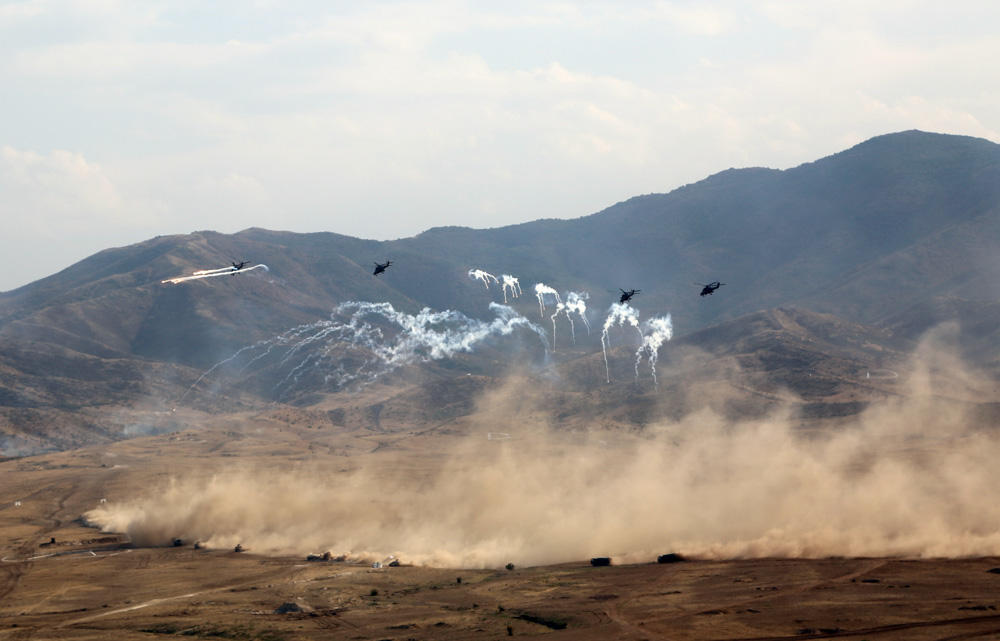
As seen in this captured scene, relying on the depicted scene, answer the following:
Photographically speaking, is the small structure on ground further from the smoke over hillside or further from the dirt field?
the smoke over hillside

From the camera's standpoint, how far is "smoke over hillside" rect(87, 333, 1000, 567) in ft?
291

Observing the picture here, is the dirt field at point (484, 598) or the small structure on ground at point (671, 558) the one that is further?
the small structure on ground at point (671, 558)

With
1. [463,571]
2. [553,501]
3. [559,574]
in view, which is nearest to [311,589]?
[463,571]

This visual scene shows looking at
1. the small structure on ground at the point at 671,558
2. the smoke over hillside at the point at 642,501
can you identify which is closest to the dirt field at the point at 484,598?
the small structure on ground at the point at 671,558

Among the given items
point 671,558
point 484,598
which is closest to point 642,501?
point 671,558

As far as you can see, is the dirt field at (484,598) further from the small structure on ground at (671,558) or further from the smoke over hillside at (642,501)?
the smoke over hillside at (642,501)

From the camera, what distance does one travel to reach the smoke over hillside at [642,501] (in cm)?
8856

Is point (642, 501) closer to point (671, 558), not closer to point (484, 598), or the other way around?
point (671, 558)

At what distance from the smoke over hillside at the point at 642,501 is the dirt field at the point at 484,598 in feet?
18.5

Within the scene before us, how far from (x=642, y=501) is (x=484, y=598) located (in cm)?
3512

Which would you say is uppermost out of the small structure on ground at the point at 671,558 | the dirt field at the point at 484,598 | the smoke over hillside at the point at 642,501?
the smoke over hillside at the point at 642,501

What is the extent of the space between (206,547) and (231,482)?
106ft

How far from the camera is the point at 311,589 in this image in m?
84.7

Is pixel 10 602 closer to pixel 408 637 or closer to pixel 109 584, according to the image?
pixel 109 584
